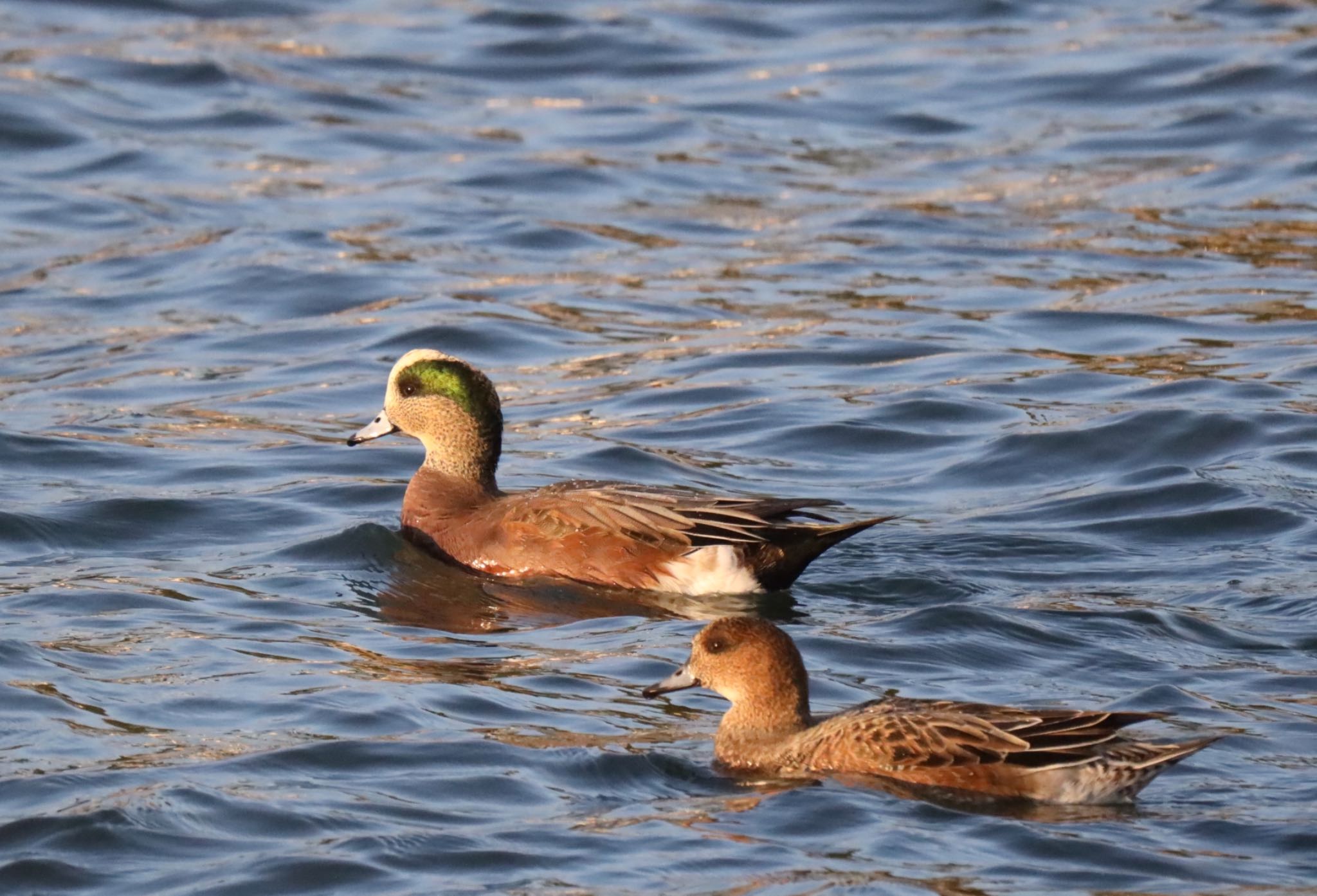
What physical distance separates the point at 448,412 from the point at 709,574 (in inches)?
61.4

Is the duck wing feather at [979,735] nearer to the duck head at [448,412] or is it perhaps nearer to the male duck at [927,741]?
the male duck at [927,741]

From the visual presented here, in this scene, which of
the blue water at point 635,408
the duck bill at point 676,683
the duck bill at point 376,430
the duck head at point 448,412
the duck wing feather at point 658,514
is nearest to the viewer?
the blue water at point 635,408

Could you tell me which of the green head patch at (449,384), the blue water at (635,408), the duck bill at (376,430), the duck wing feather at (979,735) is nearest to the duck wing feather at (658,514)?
the blue water at (635,408)

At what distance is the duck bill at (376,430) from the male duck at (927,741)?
3.36m

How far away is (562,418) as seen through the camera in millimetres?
11508

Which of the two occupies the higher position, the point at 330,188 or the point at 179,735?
the point at 330,188

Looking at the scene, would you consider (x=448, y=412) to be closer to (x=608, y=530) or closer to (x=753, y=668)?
(x=608, y=530)

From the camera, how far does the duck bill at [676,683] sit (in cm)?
A: 693

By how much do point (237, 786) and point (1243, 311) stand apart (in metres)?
8.13

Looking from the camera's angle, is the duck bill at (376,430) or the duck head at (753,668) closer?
the duck head at (753,668)

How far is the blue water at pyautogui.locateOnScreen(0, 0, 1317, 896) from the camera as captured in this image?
612cm

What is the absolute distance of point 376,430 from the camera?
9.88 meters

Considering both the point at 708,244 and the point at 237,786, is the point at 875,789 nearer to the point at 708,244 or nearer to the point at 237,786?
the point at 237,786

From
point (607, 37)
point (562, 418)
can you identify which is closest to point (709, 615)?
point (562, 418)
